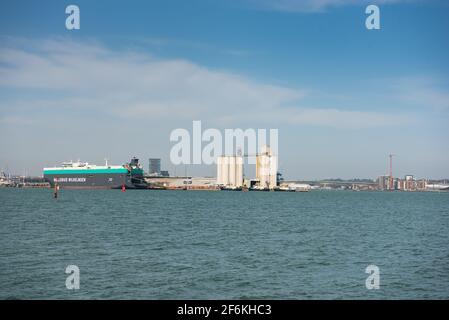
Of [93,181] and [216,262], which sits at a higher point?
[93,181]

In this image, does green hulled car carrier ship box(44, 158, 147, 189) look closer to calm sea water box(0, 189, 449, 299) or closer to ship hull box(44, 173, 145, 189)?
ship hull box(44, 173, 145, 189)

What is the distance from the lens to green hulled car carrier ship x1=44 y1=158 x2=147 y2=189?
183 meters

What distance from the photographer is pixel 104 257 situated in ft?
88.0

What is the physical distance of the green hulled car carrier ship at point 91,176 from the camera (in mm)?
182750

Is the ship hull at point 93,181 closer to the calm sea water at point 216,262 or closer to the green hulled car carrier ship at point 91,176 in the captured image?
the green hulled car carrier ship at point 91,176

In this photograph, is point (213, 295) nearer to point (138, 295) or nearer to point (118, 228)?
point (138, 295)

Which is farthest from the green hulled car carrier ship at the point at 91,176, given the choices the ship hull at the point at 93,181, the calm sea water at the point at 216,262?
the calm sea water at the point at 216,262

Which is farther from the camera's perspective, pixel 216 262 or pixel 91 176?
pixel 91 176

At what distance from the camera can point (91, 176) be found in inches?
7185

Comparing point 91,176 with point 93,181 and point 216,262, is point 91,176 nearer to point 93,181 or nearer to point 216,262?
point 93,181

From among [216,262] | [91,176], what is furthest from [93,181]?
[216,262]
